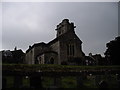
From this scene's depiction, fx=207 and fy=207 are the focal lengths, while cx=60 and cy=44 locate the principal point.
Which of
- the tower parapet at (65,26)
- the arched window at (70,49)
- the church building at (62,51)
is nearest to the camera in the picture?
the church building at (62,51)

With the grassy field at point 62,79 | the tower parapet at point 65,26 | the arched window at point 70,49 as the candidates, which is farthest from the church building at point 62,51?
the grassy field at point 62,79

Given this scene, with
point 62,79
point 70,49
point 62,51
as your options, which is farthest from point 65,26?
point 62,79

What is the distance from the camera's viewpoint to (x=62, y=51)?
131 ft

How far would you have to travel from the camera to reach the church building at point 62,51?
129 feet

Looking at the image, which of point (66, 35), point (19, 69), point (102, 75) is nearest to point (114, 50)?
point (66, 35)

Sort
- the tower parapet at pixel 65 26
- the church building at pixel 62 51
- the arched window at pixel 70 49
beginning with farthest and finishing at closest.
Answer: the tower parapet at pixel 65 26 → the arched window at pixel 70 49 → the church building at pixel 62 51

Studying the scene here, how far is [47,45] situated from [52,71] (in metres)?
21.7

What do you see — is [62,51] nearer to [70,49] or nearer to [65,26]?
[70,49]

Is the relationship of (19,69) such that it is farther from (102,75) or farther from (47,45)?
(47,45)

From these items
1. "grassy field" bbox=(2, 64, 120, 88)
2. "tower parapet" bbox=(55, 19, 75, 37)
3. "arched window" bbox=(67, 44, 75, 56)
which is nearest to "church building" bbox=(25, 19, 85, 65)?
"arched window" bbox=(67, 44, 75, 56)

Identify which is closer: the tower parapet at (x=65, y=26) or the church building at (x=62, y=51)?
the church building at (x=62, y=51)

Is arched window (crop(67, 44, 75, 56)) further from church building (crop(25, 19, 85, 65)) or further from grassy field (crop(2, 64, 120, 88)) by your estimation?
grassy field (crop(2, 64, 120, 88))

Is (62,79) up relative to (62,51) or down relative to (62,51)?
down

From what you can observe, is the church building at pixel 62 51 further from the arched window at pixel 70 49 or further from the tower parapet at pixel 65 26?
the tower parapet at pixel 65 26
